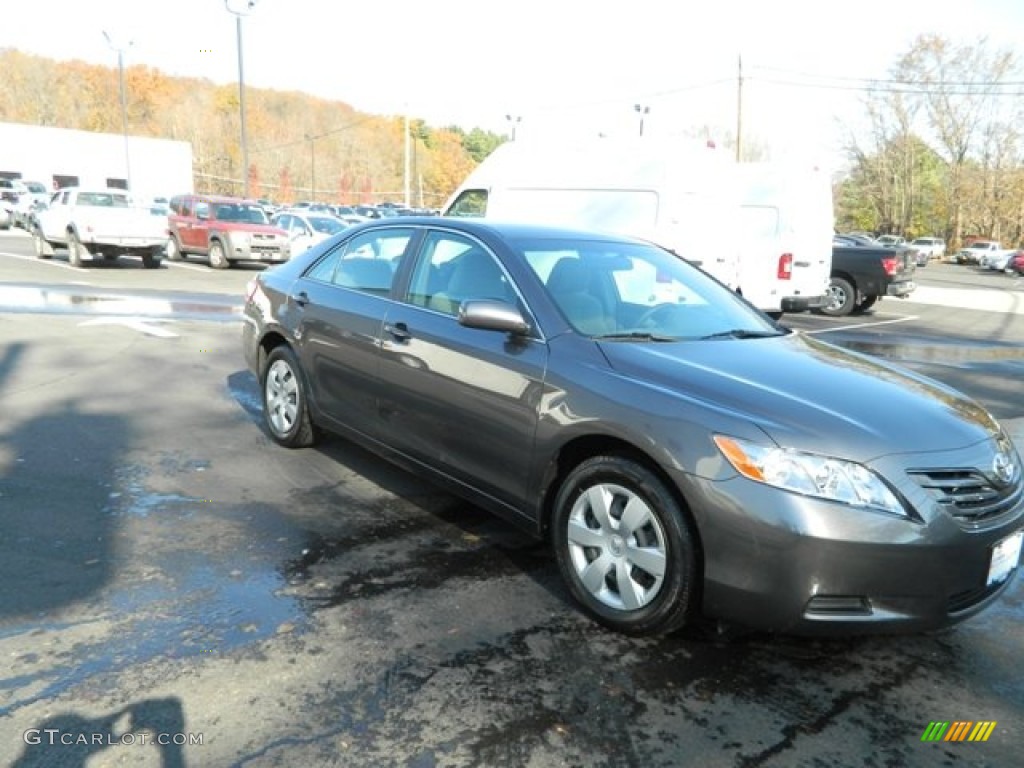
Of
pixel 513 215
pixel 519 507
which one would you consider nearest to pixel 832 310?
pixel 513 215

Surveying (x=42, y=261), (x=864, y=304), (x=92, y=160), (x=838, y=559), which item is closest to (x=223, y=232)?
(x=42, y=261)

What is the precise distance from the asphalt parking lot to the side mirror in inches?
45.0

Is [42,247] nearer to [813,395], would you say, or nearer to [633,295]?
[633,295]

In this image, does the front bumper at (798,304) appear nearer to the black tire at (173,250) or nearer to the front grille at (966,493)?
the front grille at (966,493)

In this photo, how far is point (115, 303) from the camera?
12.4 m

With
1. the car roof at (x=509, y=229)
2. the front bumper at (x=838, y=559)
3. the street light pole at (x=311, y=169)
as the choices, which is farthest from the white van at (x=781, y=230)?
the street light pole at (x=311, y=169)

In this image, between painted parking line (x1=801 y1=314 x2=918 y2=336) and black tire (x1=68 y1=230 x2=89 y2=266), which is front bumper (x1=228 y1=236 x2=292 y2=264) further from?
painted parking line (x1=801 y1=314 x2=918 y2=336)

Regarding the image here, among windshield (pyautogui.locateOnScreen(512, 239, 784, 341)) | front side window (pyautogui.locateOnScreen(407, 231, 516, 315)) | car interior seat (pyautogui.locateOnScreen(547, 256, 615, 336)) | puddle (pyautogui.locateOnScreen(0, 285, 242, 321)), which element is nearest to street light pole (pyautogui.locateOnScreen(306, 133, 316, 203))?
puddle (pyautogui.locateOnScreen(0, 285, 242, 321))

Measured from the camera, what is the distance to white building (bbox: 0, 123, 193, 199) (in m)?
61.9

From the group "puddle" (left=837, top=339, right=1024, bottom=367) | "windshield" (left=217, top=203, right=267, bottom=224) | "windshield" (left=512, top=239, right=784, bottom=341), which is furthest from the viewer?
"windshield" (left=217, top=203, right=267, bottom=224)

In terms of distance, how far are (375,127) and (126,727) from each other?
120m

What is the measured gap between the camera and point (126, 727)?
99.0 inches

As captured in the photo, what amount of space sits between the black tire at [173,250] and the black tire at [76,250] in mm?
3732

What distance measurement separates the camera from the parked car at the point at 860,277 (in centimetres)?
1670
